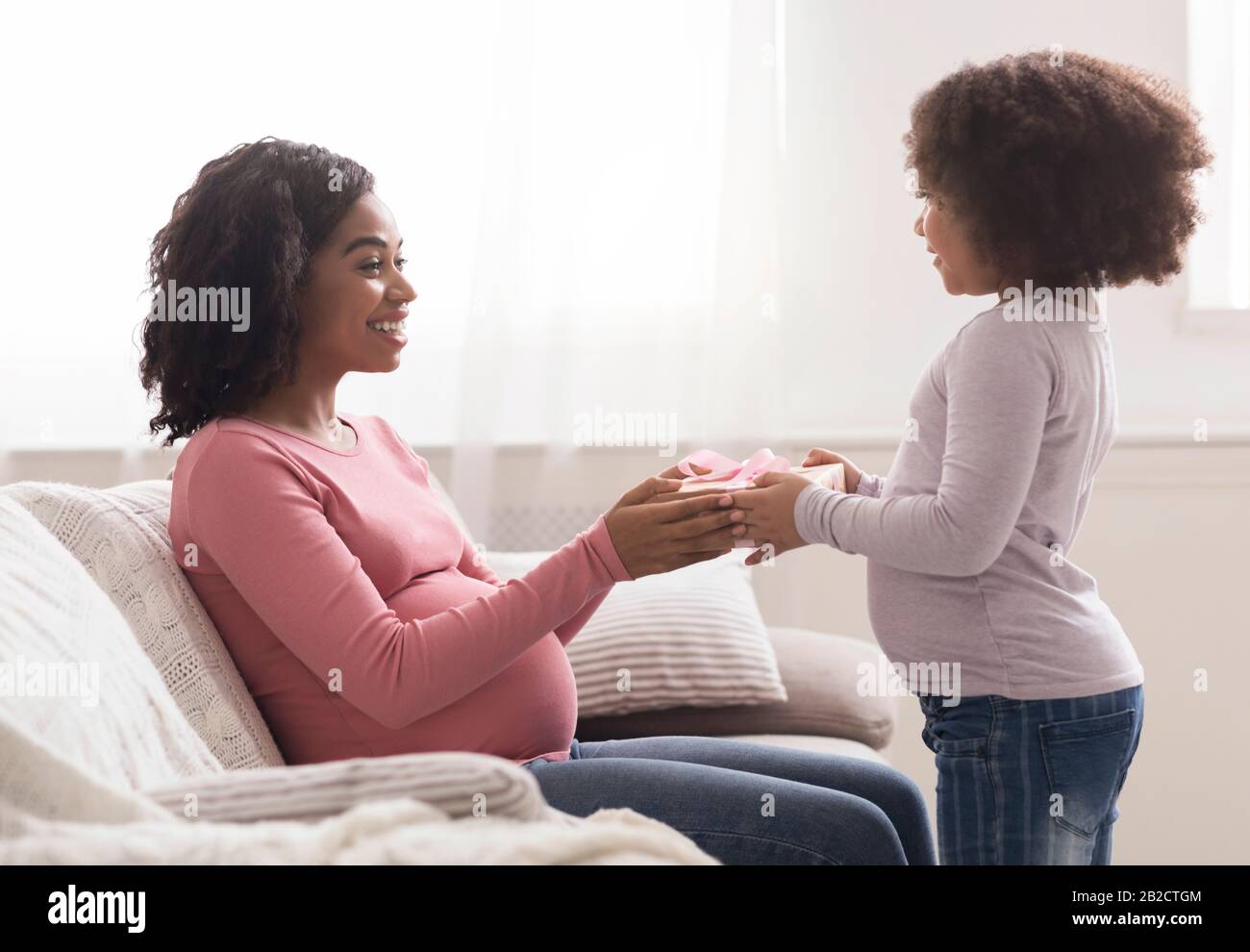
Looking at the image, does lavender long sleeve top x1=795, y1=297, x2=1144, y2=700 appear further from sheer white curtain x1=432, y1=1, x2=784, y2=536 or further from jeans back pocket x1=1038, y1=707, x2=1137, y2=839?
sheer white curtain x1=432, y1=1, x2=784, y2=536

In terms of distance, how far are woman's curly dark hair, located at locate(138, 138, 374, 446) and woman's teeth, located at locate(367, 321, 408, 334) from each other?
103mm

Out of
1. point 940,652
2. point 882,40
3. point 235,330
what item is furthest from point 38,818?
point 882,40

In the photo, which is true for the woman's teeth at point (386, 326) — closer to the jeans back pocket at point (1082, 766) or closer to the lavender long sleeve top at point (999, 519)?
the lavender long sleeve top at point (999, 519)

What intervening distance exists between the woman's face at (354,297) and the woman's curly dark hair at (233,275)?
0.10ft

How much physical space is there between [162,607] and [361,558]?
0.21 m

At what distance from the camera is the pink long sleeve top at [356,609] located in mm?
1159

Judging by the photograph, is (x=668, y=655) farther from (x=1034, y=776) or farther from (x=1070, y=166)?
(x=1070, y=166)

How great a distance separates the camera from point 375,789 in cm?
77

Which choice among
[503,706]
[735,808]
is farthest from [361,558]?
[735,808]

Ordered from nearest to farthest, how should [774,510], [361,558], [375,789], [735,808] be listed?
[375,789] < [735,808] < [361,558] < [774,510]

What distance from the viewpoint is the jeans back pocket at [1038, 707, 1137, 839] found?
1188 mm

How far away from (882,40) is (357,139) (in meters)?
1.24

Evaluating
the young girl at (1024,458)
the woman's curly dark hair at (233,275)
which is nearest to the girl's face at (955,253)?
the young girl at (1024,458)

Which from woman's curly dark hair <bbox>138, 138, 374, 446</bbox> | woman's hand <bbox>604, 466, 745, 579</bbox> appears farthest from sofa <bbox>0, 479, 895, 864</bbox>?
woman's hand <bbox>604, 466, 745, 579</bbox>
